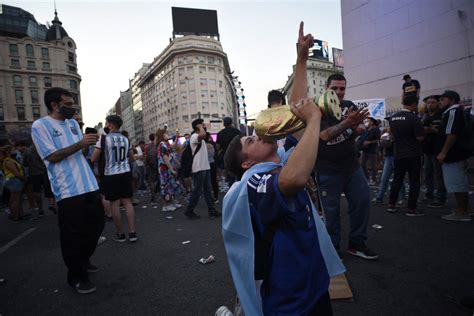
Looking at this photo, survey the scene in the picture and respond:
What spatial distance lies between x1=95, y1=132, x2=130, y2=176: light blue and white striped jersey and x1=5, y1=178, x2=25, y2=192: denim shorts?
4109 mm

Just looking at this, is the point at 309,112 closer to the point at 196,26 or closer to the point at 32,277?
the point at 32,277

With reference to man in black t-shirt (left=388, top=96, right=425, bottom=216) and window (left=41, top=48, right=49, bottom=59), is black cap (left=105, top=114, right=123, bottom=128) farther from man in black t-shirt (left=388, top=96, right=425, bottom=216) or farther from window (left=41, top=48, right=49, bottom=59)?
window (left=41, top=48, right=49, bottom=59)

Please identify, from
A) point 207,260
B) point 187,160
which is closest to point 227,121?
point 187,160

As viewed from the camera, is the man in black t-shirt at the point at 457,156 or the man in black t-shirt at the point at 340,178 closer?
the man in black t-shirt at the point at 340,178

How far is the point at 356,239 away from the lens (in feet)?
10.2

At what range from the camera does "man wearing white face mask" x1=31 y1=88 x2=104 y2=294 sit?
2.74 meters

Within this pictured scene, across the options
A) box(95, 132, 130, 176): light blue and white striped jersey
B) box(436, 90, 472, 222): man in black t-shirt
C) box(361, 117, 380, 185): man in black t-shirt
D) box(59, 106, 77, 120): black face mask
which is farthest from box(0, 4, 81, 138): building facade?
box(436, 90, 472, 222): man in black t-shirt

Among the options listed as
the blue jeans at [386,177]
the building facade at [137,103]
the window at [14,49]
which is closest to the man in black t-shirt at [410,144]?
the blue jeans at [386,177]

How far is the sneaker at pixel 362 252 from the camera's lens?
3045 mm

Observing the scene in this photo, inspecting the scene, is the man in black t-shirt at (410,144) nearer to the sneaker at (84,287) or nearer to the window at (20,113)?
the sneaker at (84,287)

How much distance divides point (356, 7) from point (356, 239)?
57.3 ft

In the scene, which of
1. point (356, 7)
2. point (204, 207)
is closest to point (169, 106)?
point (356, 7)

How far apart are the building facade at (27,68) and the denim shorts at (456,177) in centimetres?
7281

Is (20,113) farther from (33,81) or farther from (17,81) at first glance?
(33,81)
